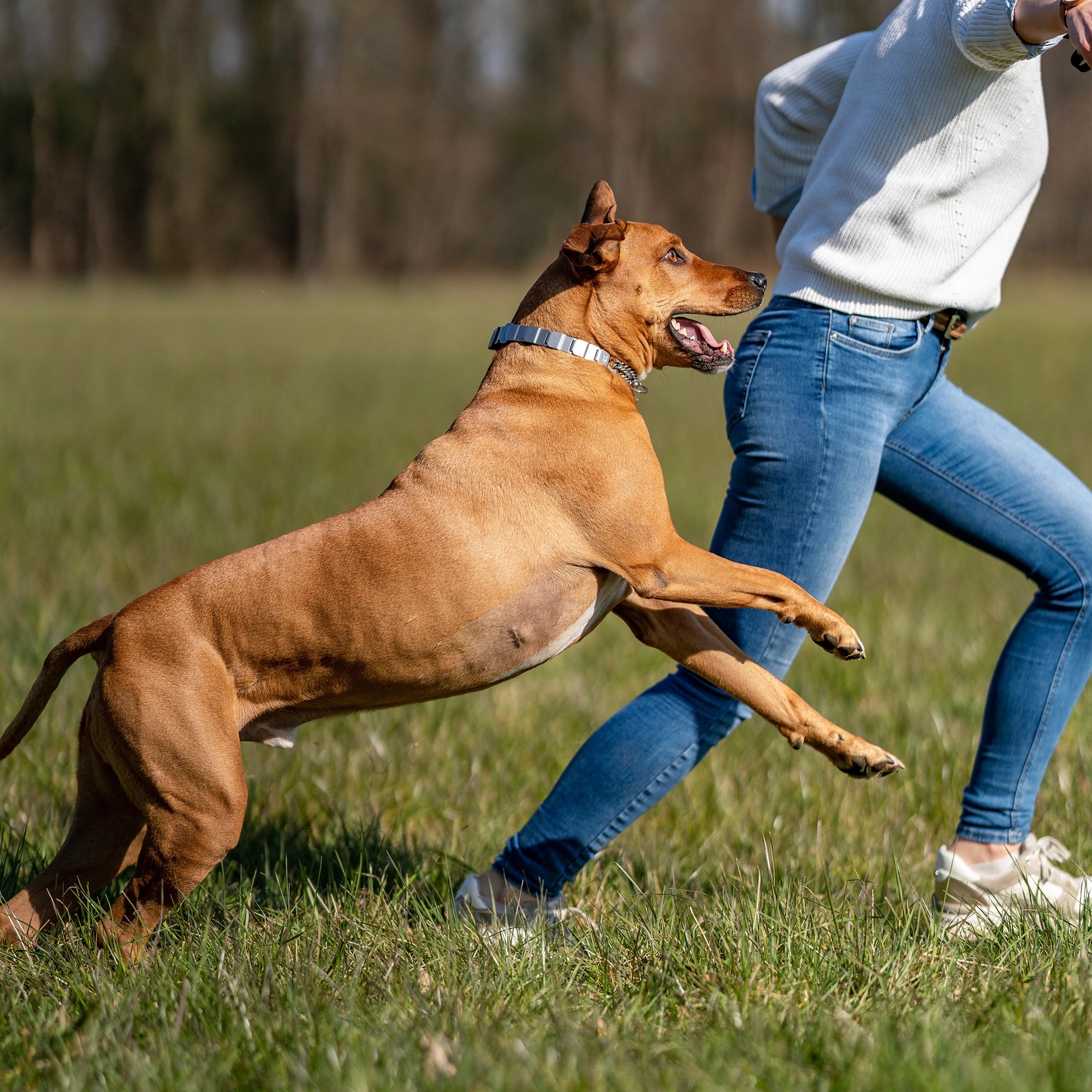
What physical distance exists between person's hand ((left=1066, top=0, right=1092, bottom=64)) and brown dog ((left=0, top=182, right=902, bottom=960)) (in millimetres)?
1012

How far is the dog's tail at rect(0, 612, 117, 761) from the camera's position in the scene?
2922 mm

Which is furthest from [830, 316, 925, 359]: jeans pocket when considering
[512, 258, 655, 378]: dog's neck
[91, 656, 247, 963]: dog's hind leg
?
[91, 656, 247, 963]: dog's hind leg

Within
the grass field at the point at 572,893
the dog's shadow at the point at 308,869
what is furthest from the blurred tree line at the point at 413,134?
the dog's shadow at the point at 308,869

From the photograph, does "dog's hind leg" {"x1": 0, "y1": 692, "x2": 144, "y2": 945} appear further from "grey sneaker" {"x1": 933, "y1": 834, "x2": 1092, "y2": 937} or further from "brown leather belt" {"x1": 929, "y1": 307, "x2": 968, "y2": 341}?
"brown leather belt" {"x1": 929, "y1": 307, "x2": 968, "y2": 341}

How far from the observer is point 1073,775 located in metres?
4.22

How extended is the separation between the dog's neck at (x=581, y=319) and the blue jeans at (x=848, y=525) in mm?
257

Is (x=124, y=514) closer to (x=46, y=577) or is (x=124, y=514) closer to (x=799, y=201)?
(x=46, y=577)

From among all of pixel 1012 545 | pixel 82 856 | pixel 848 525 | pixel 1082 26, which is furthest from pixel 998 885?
pixel 82 856

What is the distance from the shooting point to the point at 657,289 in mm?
3119

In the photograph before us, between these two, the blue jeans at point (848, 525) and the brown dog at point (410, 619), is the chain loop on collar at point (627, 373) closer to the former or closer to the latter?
the brown dog at point (410, 619)

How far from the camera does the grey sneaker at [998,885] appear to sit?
318 centimetres

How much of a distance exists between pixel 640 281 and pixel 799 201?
48cm

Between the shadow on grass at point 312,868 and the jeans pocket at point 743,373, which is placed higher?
the jeans pocket at point 743,373

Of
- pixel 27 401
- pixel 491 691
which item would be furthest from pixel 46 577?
pixel 27 401
